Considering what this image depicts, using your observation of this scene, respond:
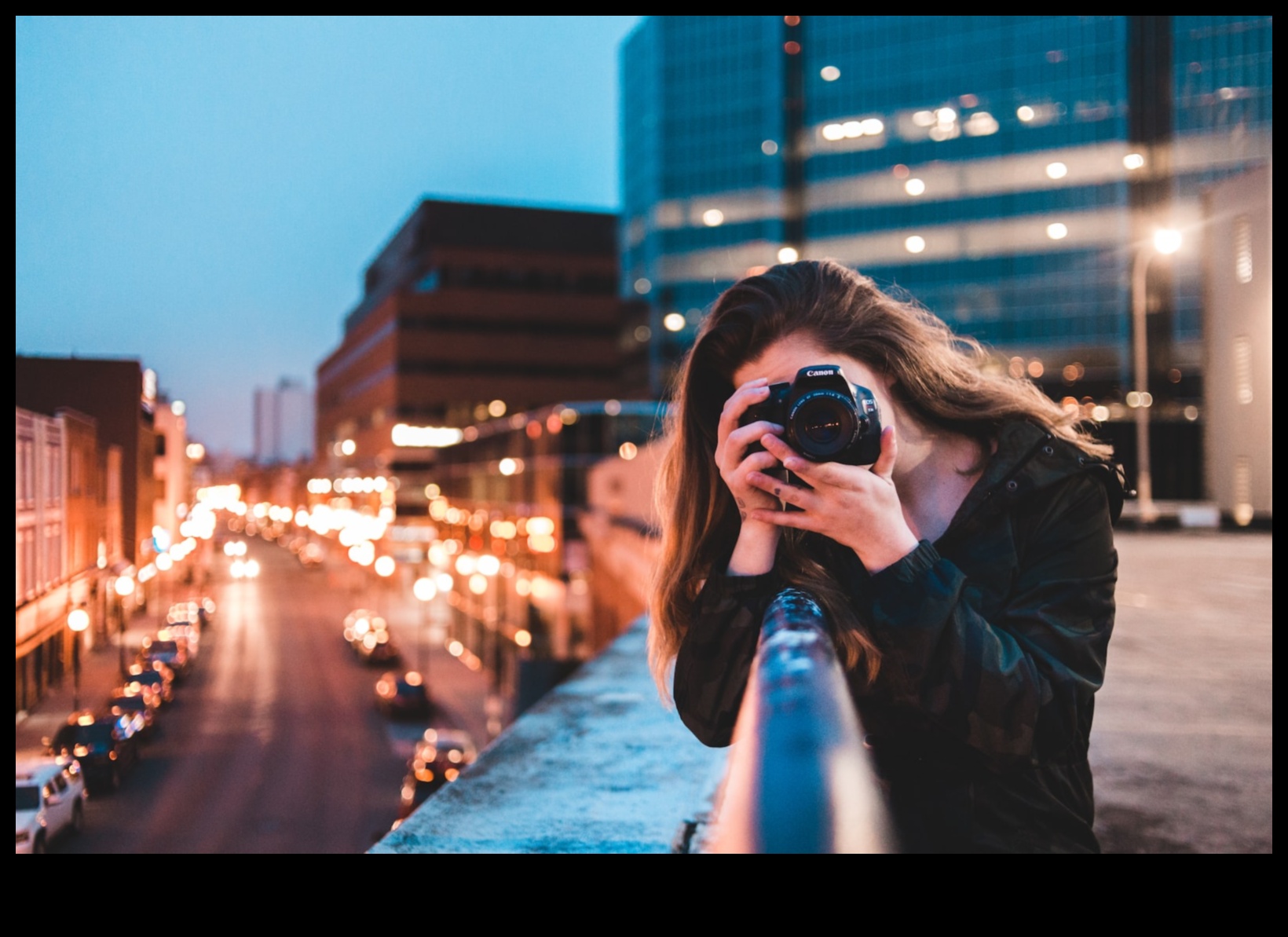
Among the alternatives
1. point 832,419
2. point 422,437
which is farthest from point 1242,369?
point 422,437

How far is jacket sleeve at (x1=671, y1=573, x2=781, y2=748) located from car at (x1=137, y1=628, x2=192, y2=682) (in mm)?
2090

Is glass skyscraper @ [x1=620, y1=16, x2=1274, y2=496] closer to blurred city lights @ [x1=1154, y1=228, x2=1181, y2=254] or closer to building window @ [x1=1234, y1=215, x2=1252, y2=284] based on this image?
blurred city lights @ [x1=1154, y1=228, x2=1181, y2=254]

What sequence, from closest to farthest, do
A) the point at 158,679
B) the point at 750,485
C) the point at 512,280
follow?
the point at 750,485, the point at 158,679, the point at 512,280

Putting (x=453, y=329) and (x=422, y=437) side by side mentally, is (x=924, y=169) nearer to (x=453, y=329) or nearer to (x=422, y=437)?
(x=453, y=329)

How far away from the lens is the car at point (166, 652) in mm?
2641

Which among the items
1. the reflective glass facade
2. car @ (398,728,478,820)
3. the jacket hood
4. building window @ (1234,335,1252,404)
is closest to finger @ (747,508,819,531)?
the jacket hood

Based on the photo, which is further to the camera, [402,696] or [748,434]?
[402,696]

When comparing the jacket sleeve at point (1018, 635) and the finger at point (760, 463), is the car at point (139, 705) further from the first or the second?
the jacket sleeve at point (1018, 635)

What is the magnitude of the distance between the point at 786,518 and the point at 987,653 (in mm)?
251

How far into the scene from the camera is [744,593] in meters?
1.06

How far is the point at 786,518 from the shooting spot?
1021 mm

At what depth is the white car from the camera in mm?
2131
